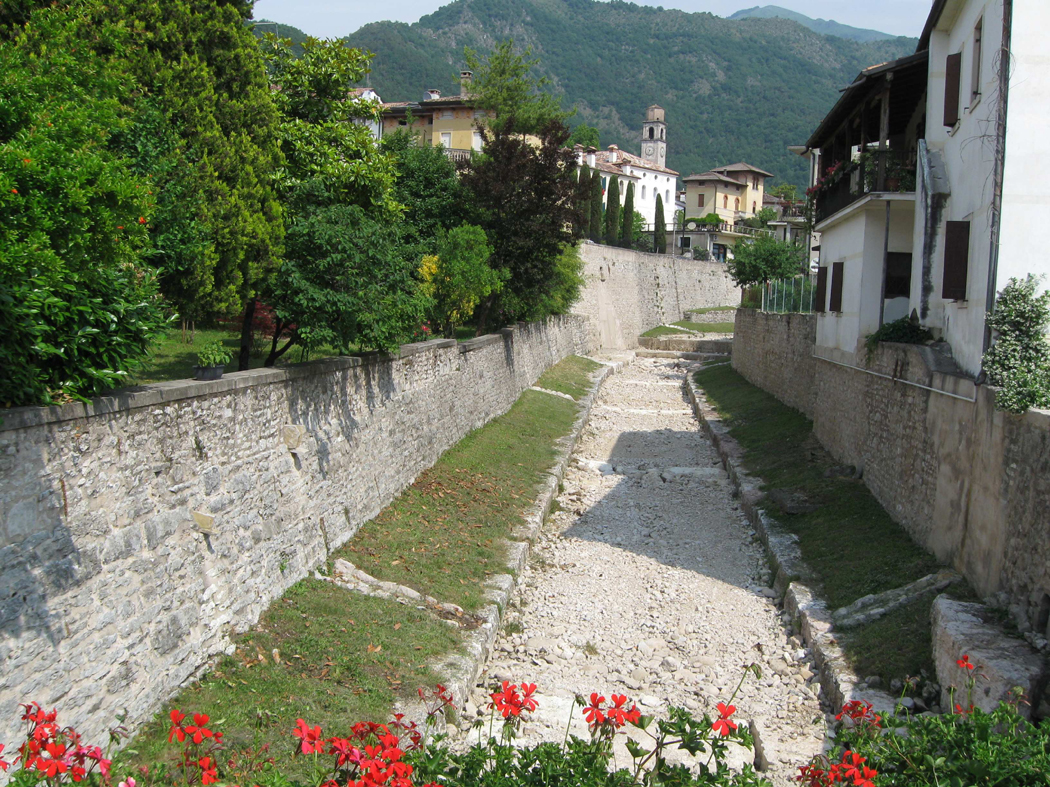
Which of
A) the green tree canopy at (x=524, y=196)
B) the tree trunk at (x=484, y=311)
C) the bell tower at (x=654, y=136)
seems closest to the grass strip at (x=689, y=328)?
the tree trunk at (x=484, y=311)

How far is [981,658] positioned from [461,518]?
7.39 metres

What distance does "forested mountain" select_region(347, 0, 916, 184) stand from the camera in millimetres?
136250

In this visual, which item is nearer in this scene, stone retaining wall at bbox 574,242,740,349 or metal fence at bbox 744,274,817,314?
metal fence at bbox 744,274,817,314

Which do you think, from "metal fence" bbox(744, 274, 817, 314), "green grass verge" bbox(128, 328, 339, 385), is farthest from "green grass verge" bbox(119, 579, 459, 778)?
"metal fence" bbox(744, 274, 817, 314)

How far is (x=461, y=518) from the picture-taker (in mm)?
12406

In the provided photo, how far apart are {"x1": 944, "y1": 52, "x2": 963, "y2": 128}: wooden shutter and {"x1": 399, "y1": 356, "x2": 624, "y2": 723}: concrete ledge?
8.55 meters

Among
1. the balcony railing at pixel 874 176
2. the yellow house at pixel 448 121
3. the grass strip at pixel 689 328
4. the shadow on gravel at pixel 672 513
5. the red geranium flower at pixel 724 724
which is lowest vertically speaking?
the shadow on gravel at pixel 672 513

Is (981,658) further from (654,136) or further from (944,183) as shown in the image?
(654,136)

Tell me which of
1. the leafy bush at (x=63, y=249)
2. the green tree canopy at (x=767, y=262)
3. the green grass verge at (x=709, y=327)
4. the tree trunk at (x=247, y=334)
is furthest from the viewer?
the green grass verge at (x=709, y=327)

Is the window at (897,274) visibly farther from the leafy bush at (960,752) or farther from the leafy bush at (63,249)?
the leafy bush at (63,249)

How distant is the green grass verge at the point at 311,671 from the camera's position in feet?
19.6

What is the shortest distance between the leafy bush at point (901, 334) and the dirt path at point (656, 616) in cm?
387

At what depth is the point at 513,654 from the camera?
923cm

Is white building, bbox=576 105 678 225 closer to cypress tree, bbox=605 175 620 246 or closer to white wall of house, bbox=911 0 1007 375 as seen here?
cypress tree, bbox=605 175 620 246
